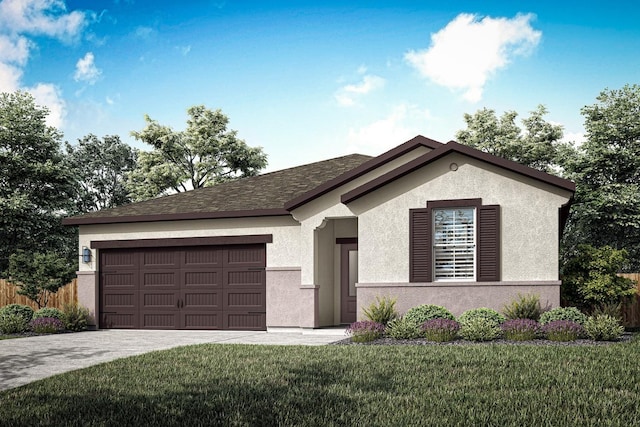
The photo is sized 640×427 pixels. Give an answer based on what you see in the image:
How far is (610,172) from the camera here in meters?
27.1

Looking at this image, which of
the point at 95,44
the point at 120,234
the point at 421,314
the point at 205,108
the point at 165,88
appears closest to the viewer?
the point at 421,314

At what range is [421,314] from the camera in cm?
1475

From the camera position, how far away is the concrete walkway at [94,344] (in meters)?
11.4

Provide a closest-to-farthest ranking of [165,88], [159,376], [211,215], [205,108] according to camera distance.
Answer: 1. [159,376]
2. [211,215]
3. [165,88]
4. [205,108]

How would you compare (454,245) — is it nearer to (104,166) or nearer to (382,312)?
(382,312)

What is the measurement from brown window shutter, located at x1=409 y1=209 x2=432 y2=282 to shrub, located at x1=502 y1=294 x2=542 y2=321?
78.5 inches

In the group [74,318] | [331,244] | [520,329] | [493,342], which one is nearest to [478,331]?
[493,342]

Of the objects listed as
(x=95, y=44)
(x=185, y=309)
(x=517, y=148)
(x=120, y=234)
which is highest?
(x=95, y=44)

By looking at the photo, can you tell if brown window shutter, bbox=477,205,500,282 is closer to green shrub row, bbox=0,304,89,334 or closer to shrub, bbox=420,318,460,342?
shrub, bbox=420,318,460,342

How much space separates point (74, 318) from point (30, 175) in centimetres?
1656

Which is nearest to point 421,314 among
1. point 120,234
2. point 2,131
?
point 120,234

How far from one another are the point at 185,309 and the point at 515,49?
50.2ft

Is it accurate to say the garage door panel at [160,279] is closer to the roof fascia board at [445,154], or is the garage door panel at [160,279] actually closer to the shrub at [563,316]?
the roof fascia board at [445,154]

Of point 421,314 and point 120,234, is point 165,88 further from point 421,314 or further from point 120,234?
point 421,314
